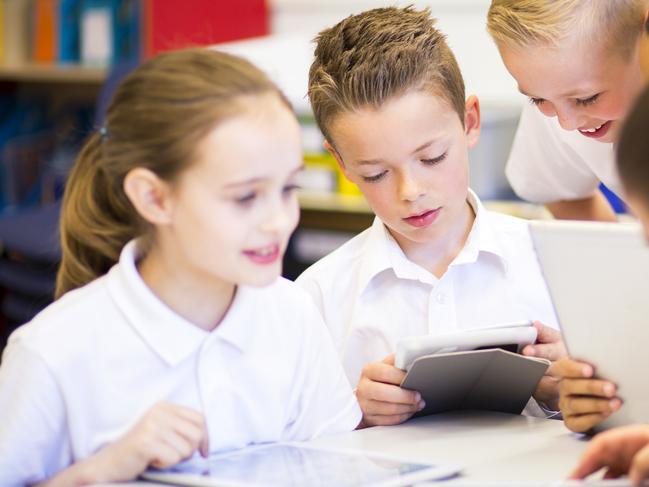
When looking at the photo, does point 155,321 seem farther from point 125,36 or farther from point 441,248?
point 125,36

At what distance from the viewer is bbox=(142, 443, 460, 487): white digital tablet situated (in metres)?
0.99

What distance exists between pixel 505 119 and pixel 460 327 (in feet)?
5.31

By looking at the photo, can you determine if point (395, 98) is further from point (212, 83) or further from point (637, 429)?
point (637, 429)

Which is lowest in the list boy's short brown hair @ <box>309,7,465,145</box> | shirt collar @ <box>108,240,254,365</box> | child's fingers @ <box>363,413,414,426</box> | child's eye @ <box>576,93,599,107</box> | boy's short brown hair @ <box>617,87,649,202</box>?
child's fingers @ <box>363,413,414,426</box>

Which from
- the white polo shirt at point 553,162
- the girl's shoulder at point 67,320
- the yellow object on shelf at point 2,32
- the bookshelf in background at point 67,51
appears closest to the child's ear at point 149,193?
the girl's shoulder at point 67,320

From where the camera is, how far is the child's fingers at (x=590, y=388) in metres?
1.13

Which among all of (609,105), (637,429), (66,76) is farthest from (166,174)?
(66,76)

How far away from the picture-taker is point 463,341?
1.19 meters

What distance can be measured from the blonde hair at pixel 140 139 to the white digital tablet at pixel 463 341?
0.32m

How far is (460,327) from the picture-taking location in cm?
149

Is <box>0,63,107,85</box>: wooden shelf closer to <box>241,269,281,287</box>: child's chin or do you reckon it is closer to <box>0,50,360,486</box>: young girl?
<box>0,50,360,486</box>: young girl

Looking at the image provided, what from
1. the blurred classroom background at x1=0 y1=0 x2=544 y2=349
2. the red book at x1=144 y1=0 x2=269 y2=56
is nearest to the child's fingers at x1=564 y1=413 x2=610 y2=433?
the blurred classroom background at x1=0 y1=0 x2=544 y2=349

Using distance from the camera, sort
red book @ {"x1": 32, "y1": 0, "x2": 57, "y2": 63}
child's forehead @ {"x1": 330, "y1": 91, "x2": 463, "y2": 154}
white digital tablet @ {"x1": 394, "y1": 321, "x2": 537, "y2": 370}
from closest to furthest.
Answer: white digital tablet @ {"x1": 394, "y1": 321, "x2": 537, "y2": 370}, child's forehead @ {"x1": 330, "y1": 91, "x2": 463, "y2": 154}, red book @ {"x1": 32, "y1": 0, "x2": 57, "y2": 63}

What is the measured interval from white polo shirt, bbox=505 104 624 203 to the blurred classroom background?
71cm
